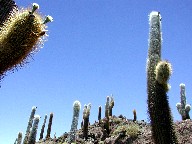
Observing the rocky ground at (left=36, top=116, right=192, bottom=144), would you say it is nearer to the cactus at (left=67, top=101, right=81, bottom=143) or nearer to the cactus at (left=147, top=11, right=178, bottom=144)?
the cactus at (left=67, top=101, right=81, bottom=143)

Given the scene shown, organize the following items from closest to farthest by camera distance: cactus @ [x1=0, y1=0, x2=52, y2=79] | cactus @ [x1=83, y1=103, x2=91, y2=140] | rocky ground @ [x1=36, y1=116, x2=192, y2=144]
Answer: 1. cactus @ [x1=0, y1=0, x2=52, y2=79]
2. rocky ground @ [x1=36, y1=116, x2=192, y2=144]
3. cactus @ [x1=83, y1=103, x2=91, y2=140]

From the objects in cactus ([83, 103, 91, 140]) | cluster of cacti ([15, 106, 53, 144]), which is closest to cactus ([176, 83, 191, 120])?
cactus ([83, 103, 91, 140])

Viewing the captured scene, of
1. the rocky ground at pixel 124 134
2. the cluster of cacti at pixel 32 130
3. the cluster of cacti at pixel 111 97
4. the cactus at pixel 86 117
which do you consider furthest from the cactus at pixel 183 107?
the cluster of cacti at pixel 32 130

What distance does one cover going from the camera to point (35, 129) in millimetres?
17125

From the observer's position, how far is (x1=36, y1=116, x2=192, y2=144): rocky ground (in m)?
17.0

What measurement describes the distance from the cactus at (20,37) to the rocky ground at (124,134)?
13.1 metres

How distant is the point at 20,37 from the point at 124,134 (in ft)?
52.6

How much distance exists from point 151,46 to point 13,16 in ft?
25.6

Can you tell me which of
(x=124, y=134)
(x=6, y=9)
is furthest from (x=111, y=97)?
(x=6, y=9)

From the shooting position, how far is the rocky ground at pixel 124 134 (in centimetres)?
1695

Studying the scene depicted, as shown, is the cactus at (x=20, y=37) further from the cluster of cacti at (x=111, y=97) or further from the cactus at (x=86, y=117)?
the cactus at (x=86, y=117)

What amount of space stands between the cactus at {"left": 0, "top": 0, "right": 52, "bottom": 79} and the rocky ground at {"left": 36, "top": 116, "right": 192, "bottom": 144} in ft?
42.9

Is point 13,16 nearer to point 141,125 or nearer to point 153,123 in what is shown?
point 153,123

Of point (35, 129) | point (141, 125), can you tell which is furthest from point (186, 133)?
point (35, 129)
